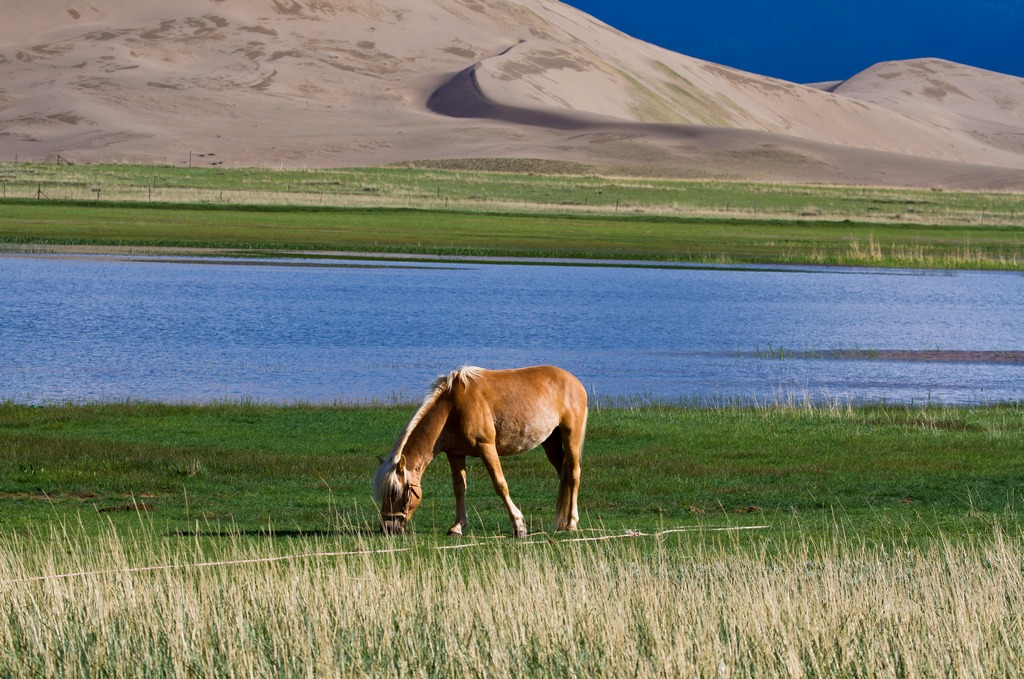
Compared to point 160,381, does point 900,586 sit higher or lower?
higher

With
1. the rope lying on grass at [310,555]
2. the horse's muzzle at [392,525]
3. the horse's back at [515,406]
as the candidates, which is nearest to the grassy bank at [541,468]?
the horse's muzzle at [392,525]

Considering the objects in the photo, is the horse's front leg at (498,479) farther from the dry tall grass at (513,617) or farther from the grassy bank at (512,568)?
the dry tall grass at (513,617)

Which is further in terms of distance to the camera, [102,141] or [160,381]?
[102,141]

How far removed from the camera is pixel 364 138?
6417 inches

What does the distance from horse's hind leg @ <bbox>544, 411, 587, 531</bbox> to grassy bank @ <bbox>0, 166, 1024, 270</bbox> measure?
41.6 m

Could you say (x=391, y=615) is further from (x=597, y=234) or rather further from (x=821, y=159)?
(x=821, y=159)

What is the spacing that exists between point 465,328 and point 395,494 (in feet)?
70.9

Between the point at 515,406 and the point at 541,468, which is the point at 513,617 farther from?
the point at 541,468

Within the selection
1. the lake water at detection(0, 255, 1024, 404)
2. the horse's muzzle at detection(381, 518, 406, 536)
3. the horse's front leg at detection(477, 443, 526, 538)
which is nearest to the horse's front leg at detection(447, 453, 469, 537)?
the horse's front leg at detection(477, 443, 526, 538)

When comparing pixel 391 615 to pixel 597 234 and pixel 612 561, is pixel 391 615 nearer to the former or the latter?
pixel 612 561

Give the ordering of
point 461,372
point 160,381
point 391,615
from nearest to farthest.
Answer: point 391,615, point 461,372, point 160,381

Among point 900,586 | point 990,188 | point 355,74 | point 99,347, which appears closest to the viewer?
point 900,586

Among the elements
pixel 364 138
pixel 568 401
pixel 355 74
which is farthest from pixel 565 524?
pixel 355 74

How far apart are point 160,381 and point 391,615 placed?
15820 mm
